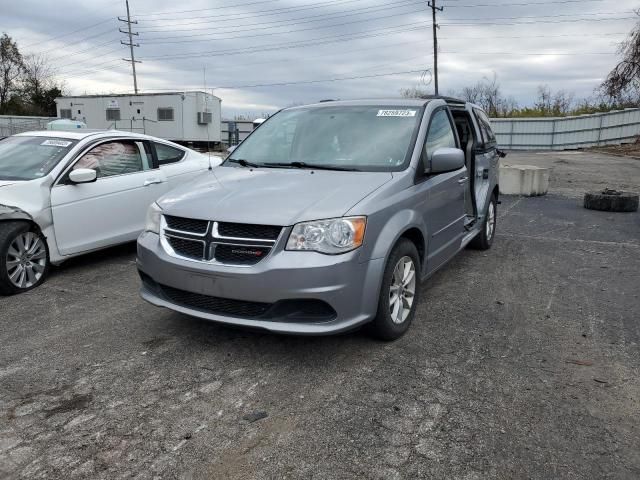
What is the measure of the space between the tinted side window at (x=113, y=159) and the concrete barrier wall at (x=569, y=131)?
31706 millimetres

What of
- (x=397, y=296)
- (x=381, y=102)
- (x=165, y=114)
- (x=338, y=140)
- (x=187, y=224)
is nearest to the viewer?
(x=187, y=224)

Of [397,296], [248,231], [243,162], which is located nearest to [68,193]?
[243,162]

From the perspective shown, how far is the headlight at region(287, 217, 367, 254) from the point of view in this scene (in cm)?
323

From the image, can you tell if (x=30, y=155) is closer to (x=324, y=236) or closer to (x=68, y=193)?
(x=68, y=193)

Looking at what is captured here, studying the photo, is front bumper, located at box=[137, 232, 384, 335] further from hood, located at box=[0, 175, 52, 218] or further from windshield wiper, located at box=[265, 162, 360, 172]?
hood, located at box=[0, 175, 52, 218]

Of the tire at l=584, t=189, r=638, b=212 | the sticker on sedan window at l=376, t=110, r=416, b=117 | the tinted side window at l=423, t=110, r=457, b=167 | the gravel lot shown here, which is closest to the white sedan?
the gravel lot

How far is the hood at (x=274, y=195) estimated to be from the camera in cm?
331

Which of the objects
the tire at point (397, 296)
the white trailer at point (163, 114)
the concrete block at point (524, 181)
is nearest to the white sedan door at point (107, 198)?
the tire at point (397, 296)

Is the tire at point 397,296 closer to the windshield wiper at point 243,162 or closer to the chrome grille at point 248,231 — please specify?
the chrome grille at point 248,231

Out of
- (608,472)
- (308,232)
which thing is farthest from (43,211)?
(608,472)

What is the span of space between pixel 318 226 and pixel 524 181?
10088 mm

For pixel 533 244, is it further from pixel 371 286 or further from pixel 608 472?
pixel 608 472

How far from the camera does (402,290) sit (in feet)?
12.7

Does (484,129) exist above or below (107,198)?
above
